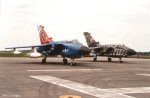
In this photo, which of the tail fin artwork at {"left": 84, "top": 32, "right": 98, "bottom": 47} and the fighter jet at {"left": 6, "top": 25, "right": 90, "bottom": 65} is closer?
the fighter jet at {"left": 6, "top": 25, "right": 90, "bottom": 65}

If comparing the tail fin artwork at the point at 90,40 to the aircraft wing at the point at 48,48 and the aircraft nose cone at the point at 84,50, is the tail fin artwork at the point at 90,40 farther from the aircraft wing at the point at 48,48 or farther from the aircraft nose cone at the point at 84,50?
the aircraft nose cone at the point at 84,50

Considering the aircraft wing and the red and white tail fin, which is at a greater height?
the red and white tail fin

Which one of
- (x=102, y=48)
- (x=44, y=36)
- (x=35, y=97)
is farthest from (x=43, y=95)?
(x=102, y=48)

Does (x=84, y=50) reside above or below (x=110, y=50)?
below

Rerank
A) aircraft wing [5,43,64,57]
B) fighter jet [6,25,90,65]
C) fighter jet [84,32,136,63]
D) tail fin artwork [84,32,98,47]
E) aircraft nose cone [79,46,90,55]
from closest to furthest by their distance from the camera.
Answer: aircraft nose cone [79,46,90,55] → fighter jet [6,25,90,65] → aircraft wing [5,43,64,57] → fighter jet [84,32,136,63] → tail fin artwork [84,32,98,47]

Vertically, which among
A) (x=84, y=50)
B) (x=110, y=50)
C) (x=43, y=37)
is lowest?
(x=84, y=50)

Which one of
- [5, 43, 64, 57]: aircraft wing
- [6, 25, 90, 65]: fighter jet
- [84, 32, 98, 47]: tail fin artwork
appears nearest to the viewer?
[6, 25, 90, 65]: fighter jet

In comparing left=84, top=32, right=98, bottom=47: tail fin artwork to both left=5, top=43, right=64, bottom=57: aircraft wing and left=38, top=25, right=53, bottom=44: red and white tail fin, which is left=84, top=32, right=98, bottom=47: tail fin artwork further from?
left=5, top=43, right=64, bottom=57: aircraft wing

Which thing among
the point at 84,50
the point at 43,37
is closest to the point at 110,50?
the point at 43,37

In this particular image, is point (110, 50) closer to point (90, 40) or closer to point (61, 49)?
point (90, 40)

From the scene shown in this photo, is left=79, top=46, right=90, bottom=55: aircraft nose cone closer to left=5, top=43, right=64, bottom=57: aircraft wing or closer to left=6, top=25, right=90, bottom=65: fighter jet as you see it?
left=6, top=25, right=90, bottom=65: fighter jet

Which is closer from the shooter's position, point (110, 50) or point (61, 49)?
point (61, 49)

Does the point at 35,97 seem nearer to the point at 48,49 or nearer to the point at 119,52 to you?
the point at 48,49

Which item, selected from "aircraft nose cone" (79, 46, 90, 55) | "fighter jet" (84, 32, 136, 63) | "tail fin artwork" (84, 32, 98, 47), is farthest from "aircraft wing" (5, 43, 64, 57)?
"tail fin artwork" (84, 32, 98, 47)
